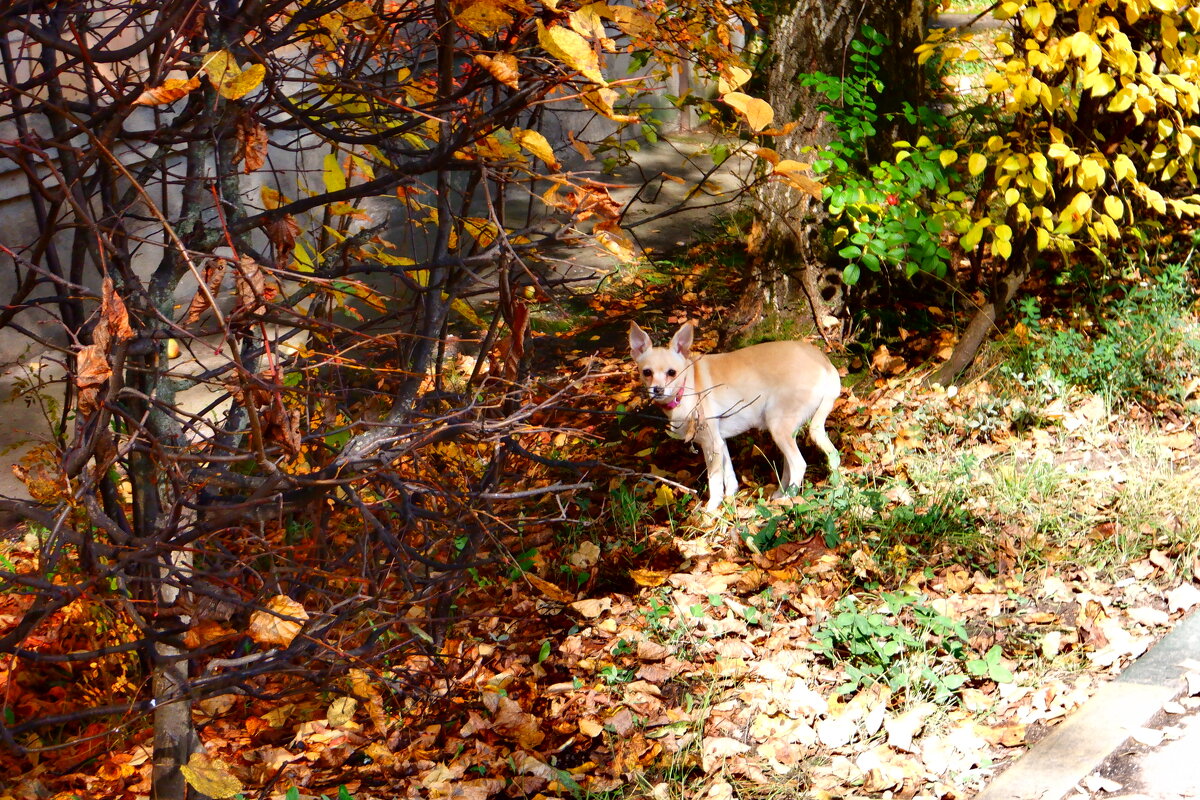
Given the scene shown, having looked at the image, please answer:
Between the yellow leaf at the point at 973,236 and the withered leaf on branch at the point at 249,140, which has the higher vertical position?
the withered leaf on branch at the point at 249,140

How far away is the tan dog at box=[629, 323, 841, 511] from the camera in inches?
224

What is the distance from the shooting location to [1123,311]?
6566 mm

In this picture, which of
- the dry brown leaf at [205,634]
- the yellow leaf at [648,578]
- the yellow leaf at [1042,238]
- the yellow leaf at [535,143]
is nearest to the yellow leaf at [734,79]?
the yellow leaf at [535,143]

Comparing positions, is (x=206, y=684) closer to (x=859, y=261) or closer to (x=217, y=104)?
(x=217, y=104)

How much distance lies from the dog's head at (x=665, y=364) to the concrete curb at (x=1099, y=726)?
2.43 meters

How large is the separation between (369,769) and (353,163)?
224 centimetres

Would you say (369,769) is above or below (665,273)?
below

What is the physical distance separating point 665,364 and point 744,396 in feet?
1.64

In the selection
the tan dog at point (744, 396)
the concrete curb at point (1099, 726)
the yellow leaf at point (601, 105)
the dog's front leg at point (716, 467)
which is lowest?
the concrete curb at point (1099, 726)

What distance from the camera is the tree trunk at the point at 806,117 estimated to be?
21.6 feet

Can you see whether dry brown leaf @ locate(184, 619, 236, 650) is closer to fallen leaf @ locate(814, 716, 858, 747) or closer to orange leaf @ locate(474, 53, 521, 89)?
orange leaf @ locate(474, 53, 521, 89)

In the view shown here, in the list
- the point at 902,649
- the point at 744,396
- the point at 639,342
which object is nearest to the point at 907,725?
the point at 902,649

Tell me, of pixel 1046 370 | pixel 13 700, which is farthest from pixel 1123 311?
pixel 13 700

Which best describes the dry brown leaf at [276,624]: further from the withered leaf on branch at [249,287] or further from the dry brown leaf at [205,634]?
the withered leaf on branch at [249,287]
